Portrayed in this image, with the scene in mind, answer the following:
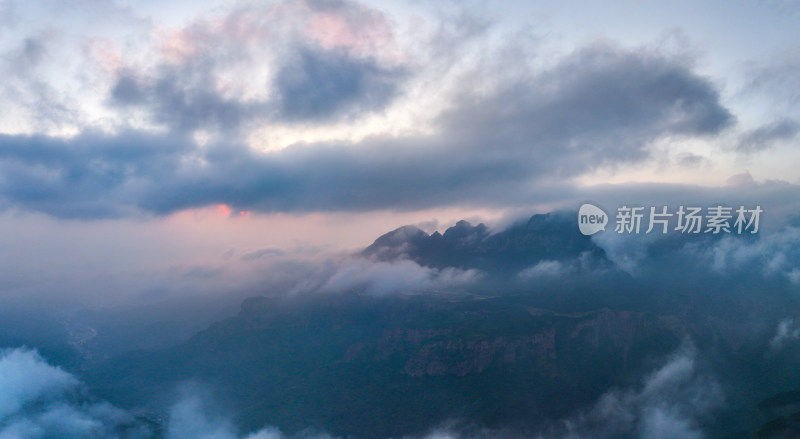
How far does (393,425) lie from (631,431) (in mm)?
76486

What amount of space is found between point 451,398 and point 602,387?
53892mm

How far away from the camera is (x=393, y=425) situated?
535 ft

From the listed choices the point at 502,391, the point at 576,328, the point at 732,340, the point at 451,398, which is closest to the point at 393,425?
the point at 451,398

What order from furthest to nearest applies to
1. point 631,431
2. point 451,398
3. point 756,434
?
1. point 451,398
2. point 631,431
3. point 756,434

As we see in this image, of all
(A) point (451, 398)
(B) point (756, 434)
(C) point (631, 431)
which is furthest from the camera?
(A) point (451, 398)

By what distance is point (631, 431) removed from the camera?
483 ft

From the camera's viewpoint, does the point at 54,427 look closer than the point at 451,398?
No

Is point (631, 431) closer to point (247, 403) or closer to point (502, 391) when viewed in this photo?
point (502, 391)

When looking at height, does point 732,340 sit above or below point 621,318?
below

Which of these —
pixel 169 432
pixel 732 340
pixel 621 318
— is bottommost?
pixel 169 432
